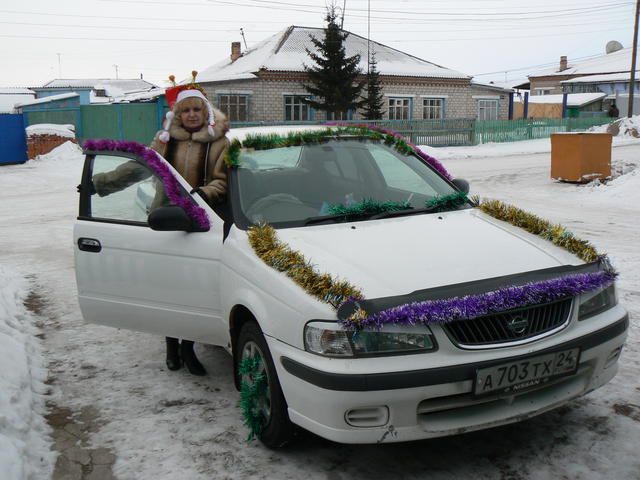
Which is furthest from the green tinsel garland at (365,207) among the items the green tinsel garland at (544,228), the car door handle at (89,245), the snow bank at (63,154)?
the snow bank at (63,154)

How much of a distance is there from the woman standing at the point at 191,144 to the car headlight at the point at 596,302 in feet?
7.72

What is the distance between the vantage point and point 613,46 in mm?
77750

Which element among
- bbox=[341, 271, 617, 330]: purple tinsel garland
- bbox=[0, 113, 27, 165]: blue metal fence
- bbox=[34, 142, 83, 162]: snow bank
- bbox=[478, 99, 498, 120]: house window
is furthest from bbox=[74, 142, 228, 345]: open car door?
bbox=[478, 99, 498, 120]: house window

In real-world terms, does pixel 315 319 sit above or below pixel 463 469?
above

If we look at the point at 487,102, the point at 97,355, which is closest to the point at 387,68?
the point at 487,102

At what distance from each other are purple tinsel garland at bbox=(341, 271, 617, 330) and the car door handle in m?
2.22

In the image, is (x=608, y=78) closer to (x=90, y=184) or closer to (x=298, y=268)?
(x=90, y=184)

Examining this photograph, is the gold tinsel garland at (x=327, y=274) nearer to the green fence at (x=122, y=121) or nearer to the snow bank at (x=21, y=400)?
the snow bank at (x=21, y=400)

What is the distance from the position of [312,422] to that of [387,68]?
3626 cm

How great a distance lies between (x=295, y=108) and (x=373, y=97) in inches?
160

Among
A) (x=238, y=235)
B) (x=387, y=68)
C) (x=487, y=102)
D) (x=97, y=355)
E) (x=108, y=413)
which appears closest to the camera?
(x=238, y=235)

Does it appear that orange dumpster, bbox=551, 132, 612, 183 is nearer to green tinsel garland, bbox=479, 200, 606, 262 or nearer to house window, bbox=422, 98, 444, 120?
green tinsel garland, bbox=479, 200, 606, 262

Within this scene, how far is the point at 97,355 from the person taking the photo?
17.1 ft

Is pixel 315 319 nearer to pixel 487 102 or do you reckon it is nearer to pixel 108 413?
pixel 108 413
